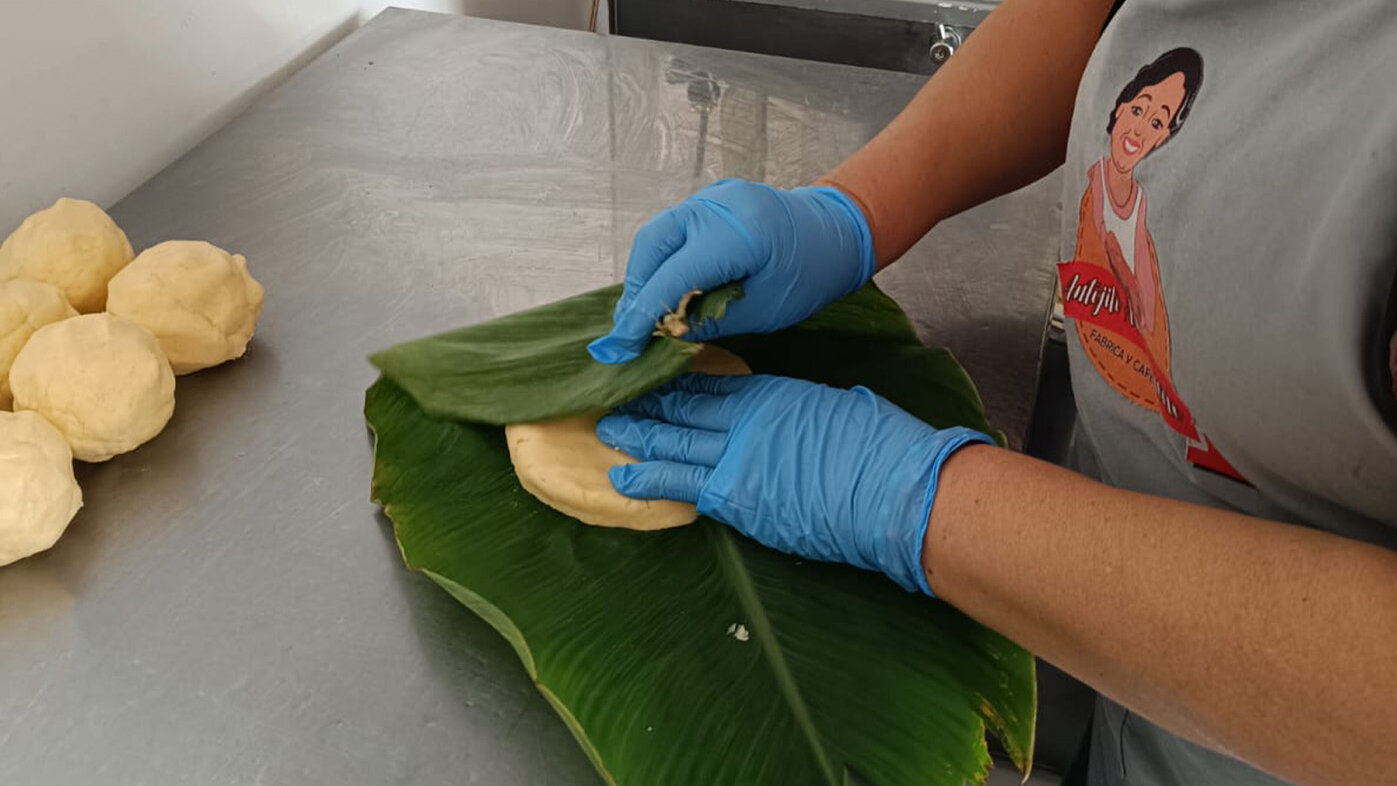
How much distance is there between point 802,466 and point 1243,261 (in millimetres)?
369

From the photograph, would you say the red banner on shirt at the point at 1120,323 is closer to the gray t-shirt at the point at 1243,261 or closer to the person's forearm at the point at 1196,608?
the gray t-shirt at the point at 1243,261

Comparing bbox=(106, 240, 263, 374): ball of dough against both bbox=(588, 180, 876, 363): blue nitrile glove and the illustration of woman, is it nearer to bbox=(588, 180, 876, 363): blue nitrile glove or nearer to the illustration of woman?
bbox=(588, 180, 876, 363): blue nitrile glove

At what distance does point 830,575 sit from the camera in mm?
896

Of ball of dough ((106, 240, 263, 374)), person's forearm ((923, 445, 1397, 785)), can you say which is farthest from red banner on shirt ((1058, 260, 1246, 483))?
ball of dough ((106, 240, 263, 374))

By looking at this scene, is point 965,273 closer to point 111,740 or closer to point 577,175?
point 577,175

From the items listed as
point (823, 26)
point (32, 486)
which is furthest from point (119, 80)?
point (823, 26)

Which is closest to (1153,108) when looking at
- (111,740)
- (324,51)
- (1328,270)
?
(1328,270)

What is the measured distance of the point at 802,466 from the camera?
90 cm

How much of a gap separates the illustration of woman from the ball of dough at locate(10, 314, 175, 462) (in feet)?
2.93

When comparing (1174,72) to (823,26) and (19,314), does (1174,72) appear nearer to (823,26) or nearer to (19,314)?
(19,314)

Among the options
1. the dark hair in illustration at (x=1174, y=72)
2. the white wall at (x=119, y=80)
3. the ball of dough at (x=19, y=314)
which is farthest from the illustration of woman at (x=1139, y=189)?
the white wall at (x=119, y=80)

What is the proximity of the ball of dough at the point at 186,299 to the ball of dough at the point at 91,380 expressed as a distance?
53 mm

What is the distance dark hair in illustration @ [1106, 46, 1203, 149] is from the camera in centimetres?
85

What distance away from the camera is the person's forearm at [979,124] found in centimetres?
117
